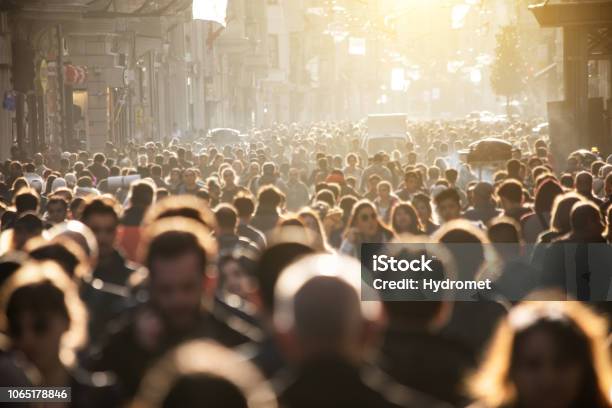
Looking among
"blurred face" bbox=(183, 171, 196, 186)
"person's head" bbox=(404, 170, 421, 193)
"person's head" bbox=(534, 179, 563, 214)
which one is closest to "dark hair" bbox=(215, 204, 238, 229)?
"person's head" bbox=(534, 179, 563, 214)

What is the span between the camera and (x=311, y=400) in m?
4.46

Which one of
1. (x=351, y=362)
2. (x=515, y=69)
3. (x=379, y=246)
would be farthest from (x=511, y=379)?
(x=515, y=69)

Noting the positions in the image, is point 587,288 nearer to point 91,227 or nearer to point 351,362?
point 91,227

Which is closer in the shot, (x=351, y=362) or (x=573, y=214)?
(x=351, y=362)

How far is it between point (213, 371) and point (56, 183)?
706 inches

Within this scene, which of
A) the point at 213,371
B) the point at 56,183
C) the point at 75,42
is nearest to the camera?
the point at 213,371

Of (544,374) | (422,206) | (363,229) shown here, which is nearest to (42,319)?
(544,374)

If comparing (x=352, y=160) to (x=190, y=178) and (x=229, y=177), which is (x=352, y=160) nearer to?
(x=190, y=178)

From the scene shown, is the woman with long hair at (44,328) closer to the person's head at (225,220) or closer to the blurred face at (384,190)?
the person's head at (225,220)

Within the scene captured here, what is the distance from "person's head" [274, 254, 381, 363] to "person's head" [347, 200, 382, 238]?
8195mm

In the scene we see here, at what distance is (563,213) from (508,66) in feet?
320

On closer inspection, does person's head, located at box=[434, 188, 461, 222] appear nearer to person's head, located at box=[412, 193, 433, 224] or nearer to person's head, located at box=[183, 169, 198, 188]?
person's head, located at box=[412, 193, 433, 224]

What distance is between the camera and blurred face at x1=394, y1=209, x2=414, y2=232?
541 inches

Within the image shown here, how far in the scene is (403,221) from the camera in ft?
45.1
